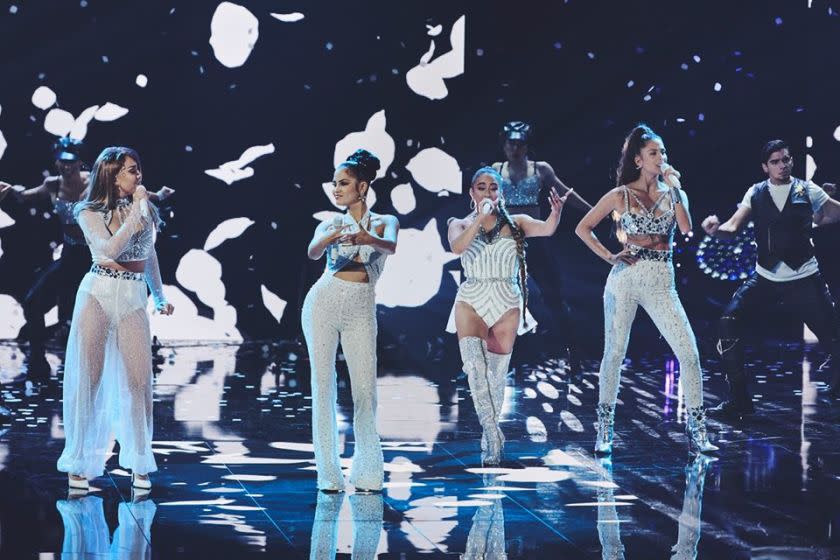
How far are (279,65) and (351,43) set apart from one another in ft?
2.16

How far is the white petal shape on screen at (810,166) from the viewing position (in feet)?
39.6

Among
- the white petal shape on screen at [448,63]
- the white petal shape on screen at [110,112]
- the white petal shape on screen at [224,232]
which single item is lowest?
the white petal shape on screen at [224,232]

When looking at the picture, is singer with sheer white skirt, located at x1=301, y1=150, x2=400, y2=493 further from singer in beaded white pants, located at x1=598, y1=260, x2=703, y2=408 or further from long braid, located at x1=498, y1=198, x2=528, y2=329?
singer in beaded white pants, located at x1=598, y1=260, x2=703, y2=408

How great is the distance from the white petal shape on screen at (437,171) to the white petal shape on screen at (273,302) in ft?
5.27

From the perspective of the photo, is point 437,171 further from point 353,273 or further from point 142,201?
point 142,201

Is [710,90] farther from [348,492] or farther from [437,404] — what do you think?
[348,492]

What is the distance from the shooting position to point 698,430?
6.50 meters

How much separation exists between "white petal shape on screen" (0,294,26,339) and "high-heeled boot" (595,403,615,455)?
260 inches

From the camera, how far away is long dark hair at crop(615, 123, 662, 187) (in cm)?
656

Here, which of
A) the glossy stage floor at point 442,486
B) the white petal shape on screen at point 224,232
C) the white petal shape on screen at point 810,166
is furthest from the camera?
the white petal shape on screen at point 810,166

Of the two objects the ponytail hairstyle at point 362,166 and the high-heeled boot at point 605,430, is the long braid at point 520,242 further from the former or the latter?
the ponytail hairstyle at point 362,166

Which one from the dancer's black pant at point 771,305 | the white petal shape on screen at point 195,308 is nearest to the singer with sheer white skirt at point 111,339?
the dancer's black pant at point 771,305

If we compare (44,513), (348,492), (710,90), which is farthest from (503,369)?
(710,90)

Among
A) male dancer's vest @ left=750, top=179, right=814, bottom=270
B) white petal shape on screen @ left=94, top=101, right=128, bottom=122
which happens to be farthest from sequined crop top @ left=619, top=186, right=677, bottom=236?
white petal shape on screen @ left=94, top=101, right=128, bottom=122
